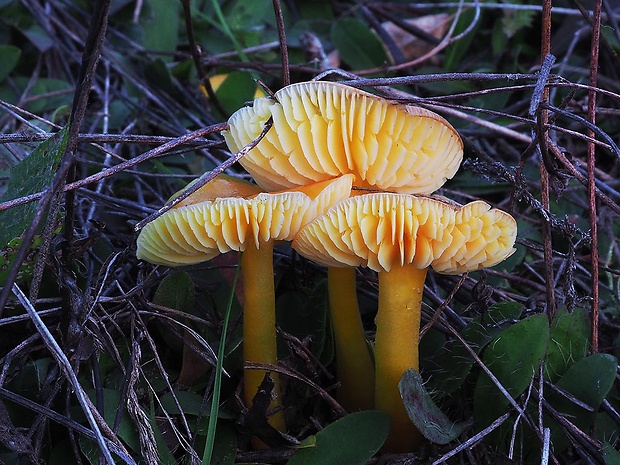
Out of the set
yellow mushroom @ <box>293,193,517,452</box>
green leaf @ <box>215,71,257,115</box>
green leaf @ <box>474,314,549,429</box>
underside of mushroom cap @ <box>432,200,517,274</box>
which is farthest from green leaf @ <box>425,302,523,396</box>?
green leaf @ <box>215,71,257,115</box>

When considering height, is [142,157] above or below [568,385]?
above

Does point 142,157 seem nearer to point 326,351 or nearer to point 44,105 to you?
point 326,351

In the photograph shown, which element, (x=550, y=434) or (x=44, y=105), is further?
(x=44, y=105)

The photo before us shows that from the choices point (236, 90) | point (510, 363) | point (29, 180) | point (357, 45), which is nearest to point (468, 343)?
point (510, 363)

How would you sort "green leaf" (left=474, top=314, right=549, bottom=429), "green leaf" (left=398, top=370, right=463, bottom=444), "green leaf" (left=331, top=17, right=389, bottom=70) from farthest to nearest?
"green leaf" (left=331, top=17, right=389, bottom=70)
"green leaf" (left=474, top=314, right=549, bottom=429)
"green leaf" (left=398, top=370, right=463, bottom=444)

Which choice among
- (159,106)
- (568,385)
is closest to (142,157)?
(568,385)

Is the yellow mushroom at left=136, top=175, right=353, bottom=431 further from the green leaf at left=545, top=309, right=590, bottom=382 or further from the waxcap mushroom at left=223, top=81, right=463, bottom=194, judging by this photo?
the green leaf at left=545, top=309, right=590, bottom=382
